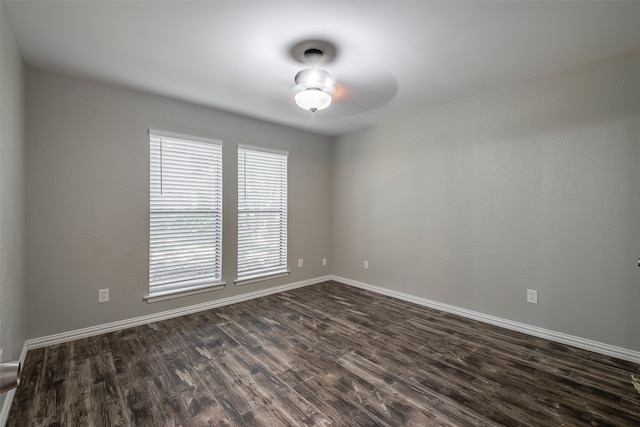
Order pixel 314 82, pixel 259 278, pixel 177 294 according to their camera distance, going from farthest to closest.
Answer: pixel 259 278 < pixel 177 294 < pixel 314 82

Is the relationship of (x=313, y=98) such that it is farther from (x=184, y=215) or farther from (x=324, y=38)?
(x=184, y=215)

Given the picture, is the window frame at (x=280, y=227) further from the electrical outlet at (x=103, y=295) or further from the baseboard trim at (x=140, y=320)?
the electrical outlet at (x=103, y=295)

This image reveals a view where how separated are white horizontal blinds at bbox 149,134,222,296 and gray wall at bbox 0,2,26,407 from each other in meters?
1.03

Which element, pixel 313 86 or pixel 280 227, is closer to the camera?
pixel 313 86

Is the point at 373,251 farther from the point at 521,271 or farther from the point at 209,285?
the point at 209,285

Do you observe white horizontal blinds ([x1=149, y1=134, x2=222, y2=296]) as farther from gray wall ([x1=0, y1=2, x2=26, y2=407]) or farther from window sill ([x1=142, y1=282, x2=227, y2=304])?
gray wall ([x1=0, y1=2, x2=26, y2=407])

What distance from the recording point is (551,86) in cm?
275

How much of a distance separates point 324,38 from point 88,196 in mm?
2663

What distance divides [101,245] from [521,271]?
428cm

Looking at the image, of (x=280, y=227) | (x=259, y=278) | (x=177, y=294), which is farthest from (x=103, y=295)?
(x=280, y=227)

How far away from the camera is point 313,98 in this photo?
8.32 feet

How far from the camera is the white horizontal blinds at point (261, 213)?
395 cm

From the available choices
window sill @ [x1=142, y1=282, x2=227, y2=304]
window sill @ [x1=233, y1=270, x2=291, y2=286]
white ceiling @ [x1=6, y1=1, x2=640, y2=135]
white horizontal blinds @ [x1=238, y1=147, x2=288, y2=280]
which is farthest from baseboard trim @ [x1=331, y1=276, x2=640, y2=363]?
white ceiling @ [x1=6, y1=1, x2=640, y2=135]

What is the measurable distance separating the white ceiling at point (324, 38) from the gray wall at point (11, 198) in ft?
1.00
